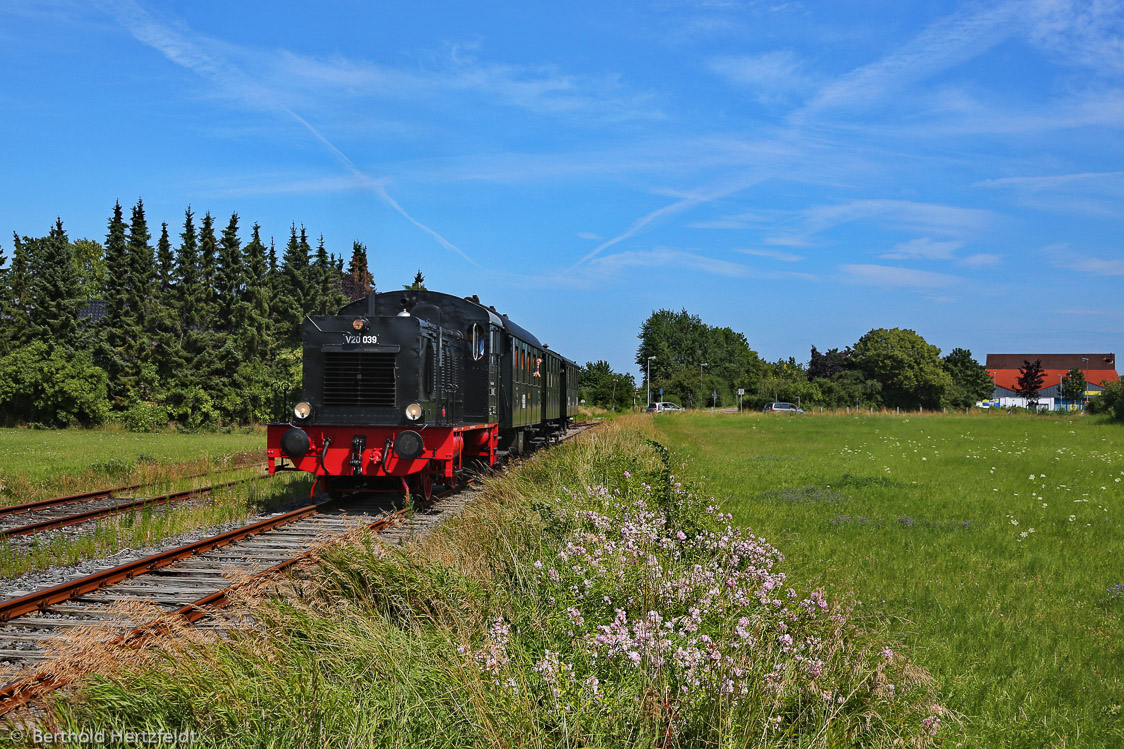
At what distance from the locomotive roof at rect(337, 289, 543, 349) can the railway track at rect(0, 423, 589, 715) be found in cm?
419

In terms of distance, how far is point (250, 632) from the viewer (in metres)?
4.96

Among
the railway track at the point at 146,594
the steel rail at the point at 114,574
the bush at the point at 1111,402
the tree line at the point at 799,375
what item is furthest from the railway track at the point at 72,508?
the tree line at the point at 799,375

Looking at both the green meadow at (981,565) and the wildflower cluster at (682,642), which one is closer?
the wildflower cluster at (682,642)

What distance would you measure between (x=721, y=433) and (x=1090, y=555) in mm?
30592

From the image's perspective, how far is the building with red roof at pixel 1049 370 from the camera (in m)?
151

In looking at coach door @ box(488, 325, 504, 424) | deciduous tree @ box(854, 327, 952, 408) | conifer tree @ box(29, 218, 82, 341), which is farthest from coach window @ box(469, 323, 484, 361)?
deciduous tree @ box(854, 327, 952, 408)

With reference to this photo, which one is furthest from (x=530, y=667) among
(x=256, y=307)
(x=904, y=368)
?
(x=904, y=368)

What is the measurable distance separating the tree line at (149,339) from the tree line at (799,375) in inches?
1651

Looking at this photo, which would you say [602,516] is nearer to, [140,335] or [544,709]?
[544,709]

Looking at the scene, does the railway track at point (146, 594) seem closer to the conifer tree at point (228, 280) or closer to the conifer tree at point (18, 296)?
the conifer tree at point (228, 280)

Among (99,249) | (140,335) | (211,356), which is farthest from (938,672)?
(99,249)

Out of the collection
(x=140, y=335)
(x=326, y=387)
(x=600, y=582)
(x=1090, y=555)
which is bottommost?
(x=1090, y=555)

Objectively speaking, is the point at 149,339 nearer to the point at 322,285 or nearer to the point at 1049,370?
the point at 322,285

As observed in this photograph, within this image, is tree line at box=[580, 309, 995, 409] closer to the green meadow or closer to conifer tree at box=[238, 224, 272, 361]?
conifer tree at box=[238, 224, 272, 361]
